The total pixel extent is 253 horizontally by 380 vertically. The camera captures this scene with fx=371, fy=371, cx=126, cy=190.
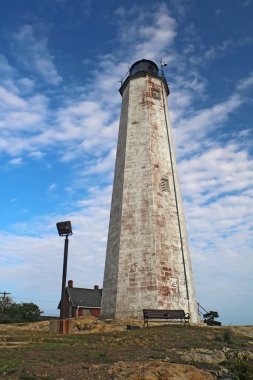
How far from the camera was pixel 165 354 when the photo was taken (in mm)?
10141

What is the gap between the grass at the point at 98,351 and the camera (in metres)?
8.16

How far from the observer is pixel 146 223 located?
21844 mm

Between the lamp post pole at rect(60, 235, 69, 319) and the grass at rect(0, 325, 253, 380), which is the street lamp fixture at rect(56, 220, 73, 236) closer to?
the lamp post pole at rect(60, 235, 69, 319)

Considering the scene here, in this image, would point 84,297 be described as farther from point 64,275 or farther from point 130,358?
point 130,358

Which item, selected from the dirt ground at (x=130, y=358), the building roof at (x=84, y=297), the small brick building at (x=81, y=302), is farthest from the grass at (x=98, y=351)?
the building roof at (x=84, y=297)

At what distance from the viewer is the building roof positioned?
45041 mm

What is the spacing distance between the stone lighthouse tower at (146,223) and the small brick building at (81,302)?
23.5m

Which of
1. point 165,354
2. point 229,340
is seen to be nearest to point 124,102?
point 229,340

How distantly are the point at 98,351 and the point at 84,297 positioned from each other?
37499mm

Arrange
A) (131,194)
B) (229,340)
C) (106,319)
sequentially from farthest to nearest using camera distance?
(131,194) < (106,319) < (229,340)

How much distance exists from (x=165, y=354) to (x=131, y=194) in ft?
44.6

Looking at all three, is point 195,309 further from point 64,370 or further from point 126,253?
point 64,370

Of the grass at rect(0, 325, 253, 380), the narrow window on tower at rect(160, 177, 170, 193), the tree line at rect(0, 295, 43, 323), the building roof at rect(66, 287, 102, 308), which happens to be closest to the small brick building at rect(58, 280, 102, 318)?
the building roof at rect(66, 287, 102, 308)

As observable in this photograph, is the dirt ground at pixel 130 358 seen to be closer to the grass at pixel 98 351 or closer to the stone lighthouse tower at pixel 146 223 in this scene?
the grass at pixel 98 351
